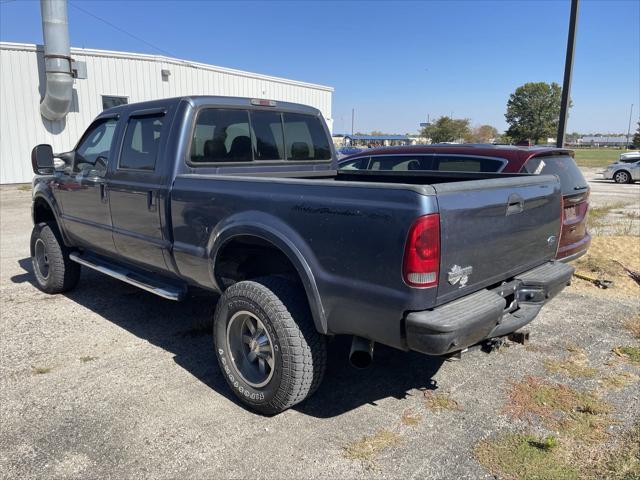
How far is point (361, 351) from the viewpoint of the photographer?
2926mm

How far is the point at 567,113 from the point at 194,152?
7.23m

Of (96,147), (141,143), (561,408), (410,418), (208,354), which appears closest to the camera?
(410,418)

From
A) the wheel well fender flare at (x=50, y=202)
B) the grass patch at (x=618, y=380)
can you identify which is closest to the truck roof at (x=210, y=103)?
the wheel well fender flare at (x=50, y=202)

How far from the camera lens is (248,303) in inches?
126

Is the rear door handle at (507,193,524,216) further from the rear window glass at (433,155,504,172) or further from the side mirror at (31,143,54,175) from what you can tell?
the side mirror at (31,143,54,175)

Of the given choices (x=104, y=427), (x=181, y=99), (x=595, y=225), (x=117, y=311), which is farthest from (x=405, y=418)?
(x=595, y=225)

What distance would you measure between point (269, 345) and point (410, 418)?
3.33 ft

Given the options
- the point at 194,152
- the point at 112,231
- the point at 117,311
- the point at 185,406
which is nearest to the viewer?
the point at 185,406

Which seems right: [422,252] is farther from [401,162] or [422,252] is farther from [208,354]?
[401,162]

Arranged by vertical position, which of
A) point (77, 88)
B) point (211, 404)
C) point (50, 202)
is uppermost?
point (77, 88)

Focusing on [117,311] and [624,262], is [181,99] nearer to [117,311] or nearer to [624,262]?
[117,311]

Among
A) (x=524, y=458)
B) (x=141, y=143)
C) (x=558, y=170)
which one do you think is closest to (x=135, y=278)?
(x=141, y=143)

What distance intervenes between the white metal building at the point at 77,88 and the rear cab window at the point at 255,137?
1484cm

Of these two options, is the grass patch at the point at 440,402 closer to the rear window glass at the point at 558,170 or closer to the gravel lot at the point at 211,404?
the gravel lot at the point at 211,404
